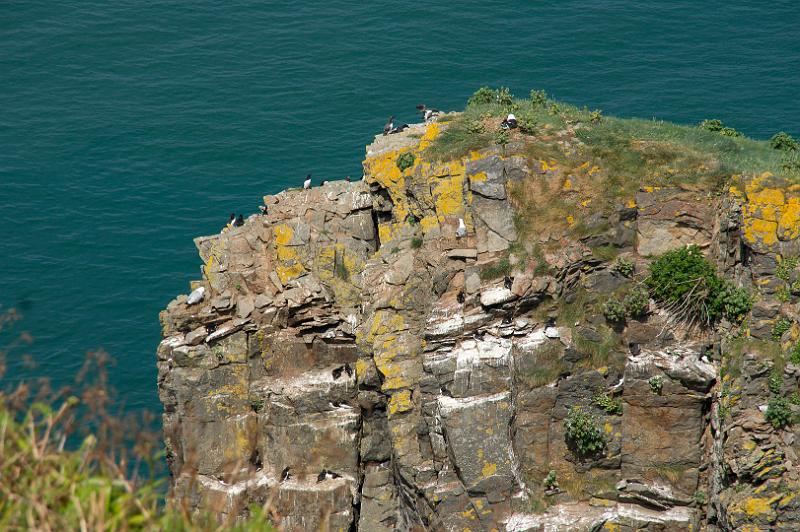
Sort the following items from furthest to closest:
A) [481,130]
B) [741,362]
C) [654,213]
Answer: [481,130], [654,213], [741,362]

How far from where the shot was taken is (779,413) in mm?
39688

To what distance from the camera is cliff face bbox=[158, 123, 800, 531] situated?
42000 mm

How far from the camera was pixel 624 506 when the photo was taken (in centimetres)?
4341

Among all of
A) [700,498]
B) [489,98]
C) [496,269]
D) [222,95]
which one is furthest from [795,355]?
[222,95]

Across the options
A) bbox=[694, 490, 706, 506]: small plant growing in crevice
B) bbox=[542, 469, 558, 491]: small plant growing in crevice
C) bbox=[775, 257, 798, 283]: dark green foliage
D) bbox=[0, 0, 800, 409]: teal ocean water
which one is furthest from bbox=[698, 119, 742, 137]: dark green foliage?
bbox=[0, 0, 800, 409]: teal ocean water

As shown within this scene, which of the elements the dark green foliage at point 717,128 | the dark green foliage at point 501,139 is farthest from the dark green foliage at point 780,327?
the dark green foliage at point 501,139

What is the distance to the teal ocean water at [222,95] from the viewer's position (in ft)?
239

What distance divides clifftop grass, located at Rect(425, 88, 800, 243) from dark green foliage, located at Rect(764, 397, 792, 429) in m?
9.50

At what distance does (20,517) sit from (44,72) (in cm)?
8086

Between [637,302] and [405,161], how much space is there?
1256cm

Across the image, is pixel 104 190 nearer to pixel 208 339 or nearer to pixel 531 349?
pixel 208 339

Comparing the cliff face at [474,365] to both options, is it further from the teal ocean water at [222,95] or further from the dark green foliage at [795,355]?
the teal ocean water at [222,95]

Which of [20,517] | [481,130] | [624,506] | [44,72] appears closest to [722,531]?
[624,506]

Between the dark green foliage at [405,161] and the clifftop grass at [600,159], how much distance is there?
887mm
